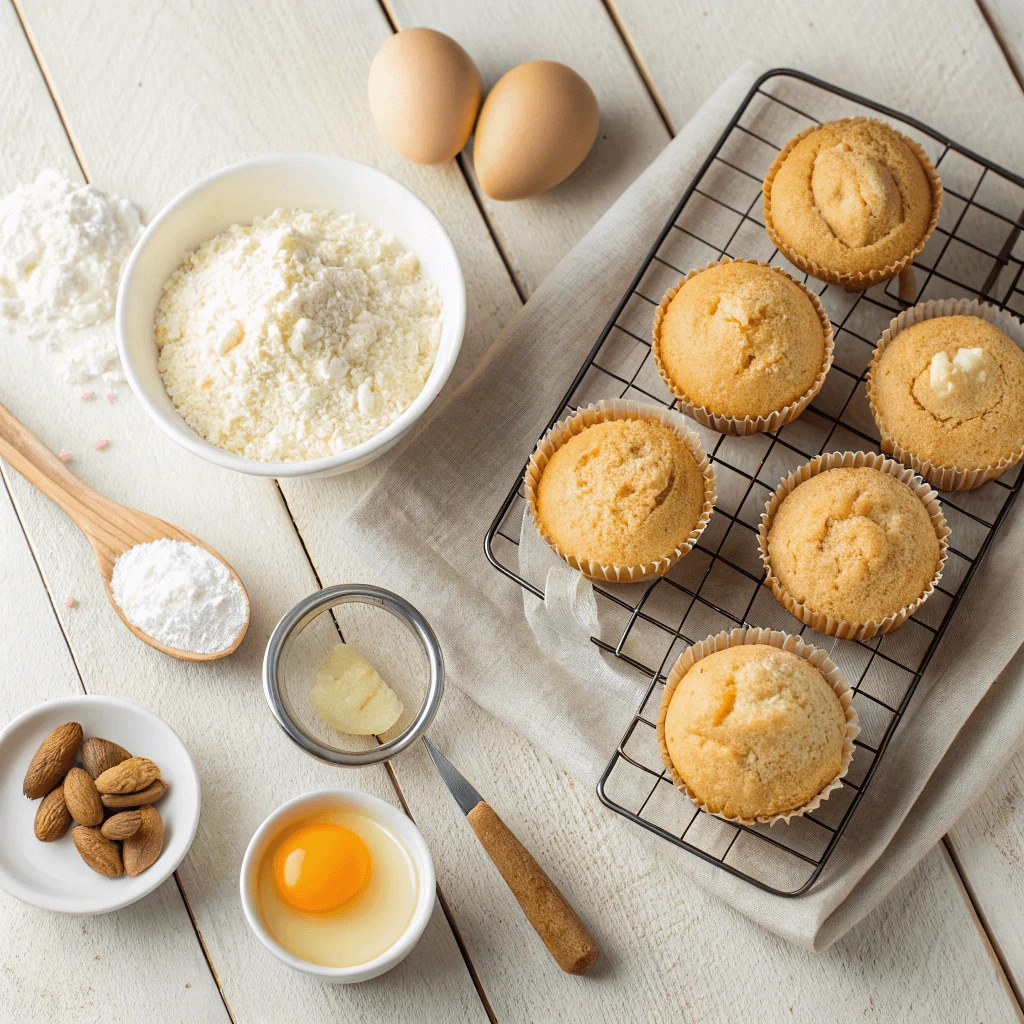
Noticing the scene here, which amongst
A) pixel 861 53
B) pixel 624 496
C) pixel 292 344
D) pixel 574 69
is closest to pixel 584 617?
pixel 624 496

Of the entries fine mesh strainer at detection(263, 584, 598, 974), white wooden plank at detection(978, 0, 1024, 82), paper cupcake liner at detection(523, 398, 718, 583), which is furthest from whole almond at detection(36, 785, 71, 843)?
white wooden plank at detection(978, 0, 1024, 82)

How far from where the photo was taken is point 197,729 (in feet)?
6.59

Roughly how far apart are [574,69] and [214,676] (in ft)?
5.12

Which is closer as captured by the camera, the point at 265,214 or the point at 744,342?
the point at 744,342

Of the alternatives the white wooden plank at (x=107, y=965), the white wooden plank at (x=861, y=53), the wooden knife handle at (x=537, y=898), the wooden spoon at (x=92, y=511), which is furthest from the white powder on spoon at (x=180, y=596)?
the white wooden plank at (x=861, y=53)

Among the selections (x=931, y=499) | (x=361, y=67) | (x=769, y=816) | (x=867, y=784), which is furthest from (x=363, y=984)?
(x=361, y=67)

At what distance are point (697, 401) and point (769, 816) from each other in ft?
2.52

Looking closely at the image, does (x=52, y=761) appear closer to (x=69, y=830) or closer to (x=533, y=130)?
(x=69, y=830)

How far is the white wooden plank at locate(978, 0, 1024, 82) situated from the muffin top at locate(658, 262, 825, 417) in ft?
2.74

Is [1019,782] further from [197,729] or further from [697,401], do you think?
[197,729]

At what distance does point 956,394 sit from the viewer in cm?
182

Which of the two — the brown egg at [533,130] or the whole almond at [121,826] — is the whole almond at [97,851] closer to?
the whole almond at [121,826]

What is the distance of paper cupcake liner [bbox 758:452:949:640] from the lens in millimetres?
1801

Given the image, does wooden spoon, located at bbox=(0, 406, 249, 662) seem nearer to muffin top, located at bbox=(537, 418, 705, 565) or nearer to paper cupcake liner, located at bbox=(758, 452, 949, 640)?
muffin top, located at bbox=(537, 418, 705, 565)
